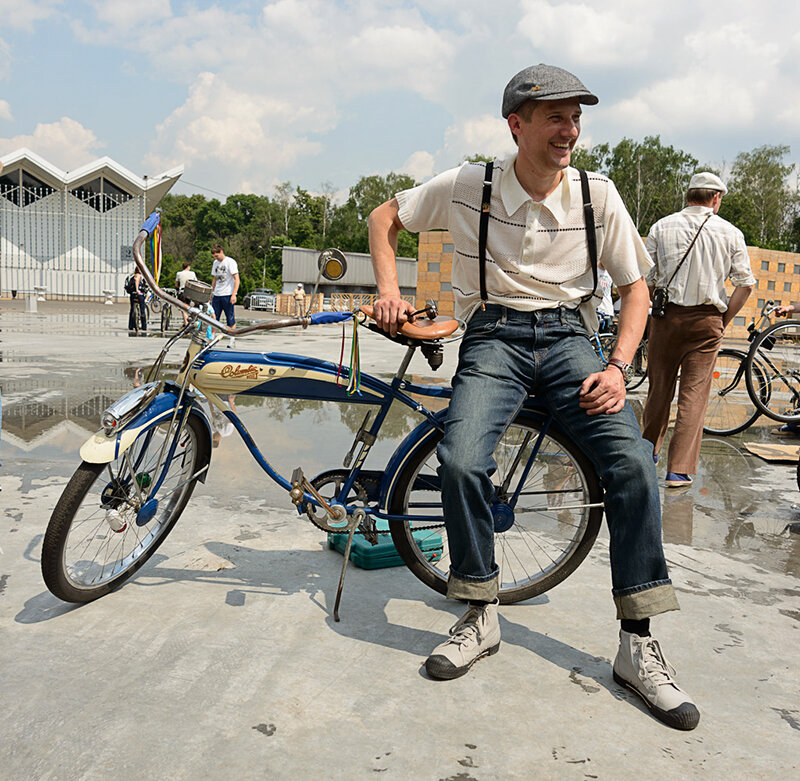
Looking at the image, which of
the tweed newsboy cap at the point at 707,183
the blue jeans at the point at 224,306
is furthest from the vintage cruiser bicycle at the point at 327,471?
the blue jeans at the point at 224,306

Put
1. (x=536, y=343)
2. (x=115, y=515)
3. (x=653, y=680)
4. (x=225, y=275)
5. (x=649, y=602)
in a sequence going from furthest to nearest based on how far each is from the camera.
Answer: (x=225, y=275) → (x=115, y=515) → (x=536, y=343) → (x=649, y=602) → (x=653, y=680)

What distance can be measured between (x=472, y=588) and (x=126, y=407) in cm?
140

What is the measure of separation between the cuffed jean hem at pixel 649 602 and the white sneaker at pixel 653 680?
74 mm

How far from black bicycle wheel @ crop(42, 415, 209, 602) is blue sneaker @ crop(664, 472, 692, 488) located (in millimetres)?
3172

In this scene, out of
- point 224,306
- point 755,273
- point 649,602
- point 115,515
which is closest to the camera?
point 649,602

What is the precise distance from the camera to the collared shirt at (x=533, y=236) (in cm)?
269

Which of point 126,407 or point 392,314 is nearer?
point 392,314

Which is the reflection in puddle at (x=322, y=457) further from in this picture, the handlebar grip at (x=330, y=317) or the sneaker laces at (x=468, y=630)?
the sneaker laces at (x=468, y=630)

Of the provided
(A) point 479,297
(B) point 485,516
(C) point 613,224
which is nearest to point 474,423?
(B) point 485,516

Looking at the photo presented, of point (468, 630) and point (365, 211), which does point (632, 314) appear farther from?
point (365, 211)

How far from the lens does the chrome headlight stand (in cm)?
270

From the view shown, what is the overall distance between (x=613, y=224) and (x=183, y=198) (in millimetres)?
114852

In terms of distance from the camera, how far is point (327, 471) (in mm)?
2955

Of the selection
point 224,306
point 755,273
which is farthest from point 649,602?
point 755,273
